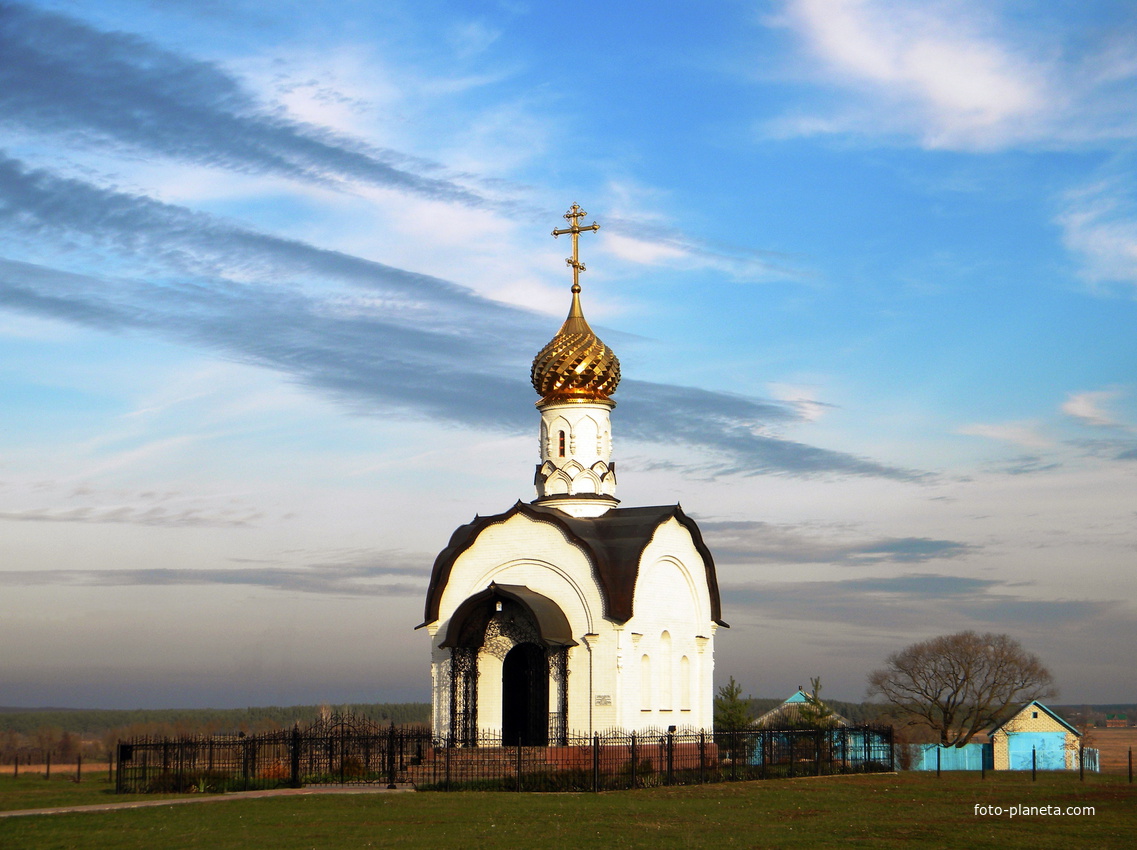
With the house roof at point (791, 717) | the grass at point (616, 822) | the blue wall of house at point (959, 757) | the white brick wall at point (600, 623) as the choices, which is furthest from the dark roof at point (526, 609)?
the blue wall of house at point (959, 757)

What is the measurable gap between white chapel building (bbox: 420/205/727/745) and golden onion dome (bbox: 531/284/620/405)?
0.03m

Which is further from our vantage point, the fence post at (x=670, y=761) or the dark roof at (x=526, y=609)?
the dark roof at (x=526, y=609)

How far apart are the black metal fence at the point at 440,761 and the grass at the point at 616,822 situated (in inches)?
48.4

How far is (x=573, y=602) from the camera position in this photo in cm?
2408

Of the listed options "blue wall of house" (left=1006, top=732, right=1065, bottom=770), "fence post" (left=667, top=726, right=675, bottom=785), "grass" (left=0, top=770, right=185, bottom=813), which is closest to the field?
"blue wall of house" (left=1006, top=732, right=1065, bottom=770)

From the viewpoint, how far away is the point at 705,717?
26.4 meters

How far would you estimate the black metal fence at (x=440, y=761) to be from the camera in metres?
21.0

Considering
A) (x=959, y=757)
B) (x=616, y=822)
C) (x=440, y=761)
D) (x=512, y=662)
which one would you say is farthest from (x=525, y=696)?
(x=959, y=757)

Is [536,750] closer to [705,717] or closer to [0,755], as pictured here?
[705,717]

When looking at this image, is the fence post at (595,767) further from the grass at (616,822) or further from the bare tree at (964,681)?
the bare tree at (964,681)

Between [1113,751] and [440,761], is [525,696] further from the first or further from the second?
[1113,751]

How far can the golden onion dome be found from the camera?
26734mm

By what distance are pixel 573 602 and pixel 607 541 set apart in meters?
1.45

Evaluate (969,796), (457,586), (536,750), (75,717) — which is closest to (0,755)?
(457,586)
